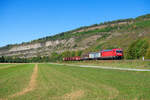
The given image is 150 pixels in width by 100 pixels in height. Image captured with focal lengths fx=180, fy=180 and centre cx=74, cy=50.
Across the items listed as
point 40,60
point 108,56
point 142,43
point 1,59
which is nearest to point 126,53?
point 108,56

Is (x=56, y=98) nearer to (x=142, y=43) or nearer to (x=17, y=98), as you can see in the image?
(x=17, y=98)

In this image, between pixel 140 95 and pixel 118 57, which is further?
pixel 118 57

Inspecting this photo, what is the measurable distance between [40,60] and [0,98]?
127 metres

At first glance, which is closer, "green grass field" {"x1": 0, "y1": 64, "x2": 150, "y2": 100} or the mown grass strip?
"green grass field" {"x1": 0, "y1": 64, "x2": 150, "y2": 100}

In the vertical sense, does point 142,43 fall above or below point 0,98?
above

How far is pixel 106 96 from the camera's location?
8531mm

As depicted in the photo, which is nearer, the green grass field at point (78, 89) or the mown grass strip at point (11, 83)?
the green grass field at point (78, 89)

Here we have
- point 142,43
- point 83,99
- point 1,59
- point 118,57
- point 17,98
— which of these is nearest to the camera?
point 83,99

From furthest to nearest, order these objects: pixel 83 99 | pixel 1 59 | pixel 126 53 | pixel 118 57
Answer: pixel 1 59, pixel 126 53, pixel 118 57, pixel 83 99

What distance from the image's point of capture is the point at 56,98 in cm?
839

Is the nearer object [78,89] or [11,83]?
[78,89]

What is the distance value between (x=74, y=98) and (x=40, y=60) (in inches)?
5040

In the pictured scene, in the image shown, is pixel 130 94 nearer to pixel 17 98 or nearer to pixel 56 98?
pixel 56 98

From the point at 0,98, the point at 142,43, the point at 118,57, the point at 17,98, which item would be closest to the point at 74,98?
the point at 17,98
